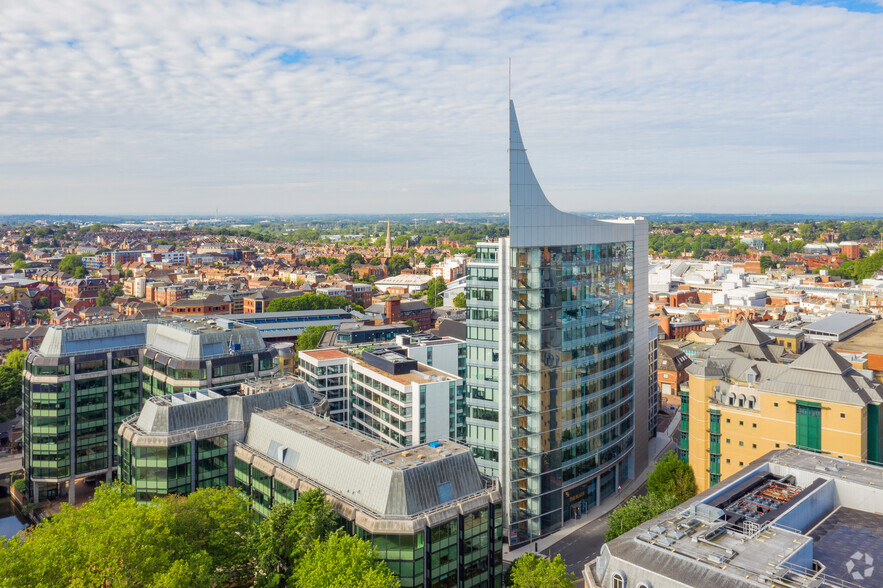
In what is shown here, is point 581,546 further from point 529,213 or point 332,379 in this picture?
point 332,379

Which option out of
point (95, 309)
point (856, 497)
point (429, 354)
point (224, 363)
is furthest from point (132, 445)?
point (95, 309)

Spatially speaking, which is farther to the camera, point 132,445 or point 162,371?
point 162,371

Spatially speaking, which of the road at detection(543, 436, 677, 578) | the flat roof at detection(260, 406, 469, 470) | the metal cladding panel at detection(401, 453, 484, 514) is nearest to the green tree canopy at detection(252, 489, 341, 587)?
the flat roof at detection(260, 406, 469, 470)

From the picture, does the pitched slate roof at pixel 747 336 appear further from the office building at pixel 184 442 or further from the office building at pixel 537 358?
the office building at pixel 184 442

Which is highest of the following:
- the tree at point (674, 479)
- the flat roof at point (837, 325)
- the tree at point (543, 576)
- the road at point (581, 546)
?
the flat roof at point (837, 325)

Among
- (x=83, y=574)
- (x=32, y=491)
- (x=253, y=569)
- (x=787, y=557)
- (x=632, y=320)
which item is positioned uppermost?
(x=632, y=320)

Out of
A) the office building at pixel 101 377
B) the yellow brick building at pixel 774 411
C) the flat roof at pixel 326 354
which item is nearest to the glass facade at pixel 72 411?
the office building at pixel 101 377

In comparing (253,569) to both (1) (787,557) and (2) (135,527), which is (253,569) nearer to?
(2) (135,527)
